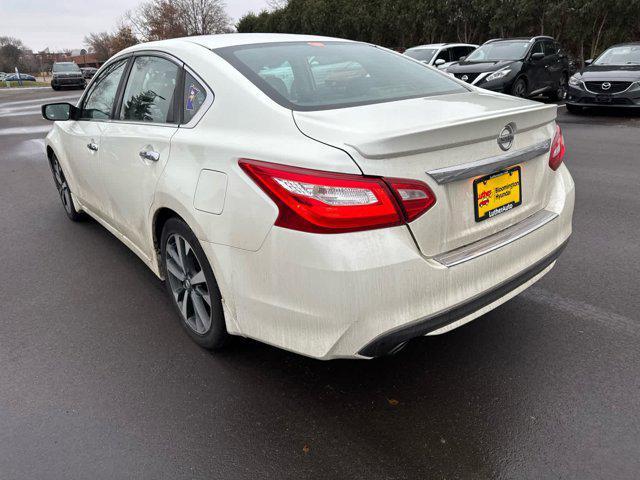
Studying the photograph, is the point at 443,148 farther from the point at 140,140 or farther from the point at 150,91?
the point at 150,91

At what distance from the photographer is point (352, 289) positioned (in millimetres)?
1964

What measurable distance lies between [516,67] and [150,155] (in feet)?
35.2

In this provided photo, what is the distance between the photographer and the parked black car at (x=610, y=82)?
10.4 m

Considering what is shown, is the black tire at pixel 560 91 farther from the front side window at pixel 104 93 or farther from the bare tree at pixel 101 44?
the bare tree at pixel 101 44

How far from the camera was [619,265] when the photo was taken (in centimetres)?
379

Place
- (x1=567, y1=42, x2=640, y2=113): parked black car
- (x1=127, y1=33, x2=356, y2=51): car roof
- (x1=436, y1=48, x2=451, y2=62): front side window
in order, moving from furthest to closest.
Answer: (x1=436, y1=48, x2=451, y2=62): front side window
(x1=567, y1=42, x2=640, y2=113): parked black car
(x1=127, y1=33, x2=356, y2=51): car roof

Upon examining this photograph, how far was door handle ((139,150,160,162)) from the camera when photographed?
284cm

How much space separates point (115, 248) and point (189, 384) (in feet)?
7.41

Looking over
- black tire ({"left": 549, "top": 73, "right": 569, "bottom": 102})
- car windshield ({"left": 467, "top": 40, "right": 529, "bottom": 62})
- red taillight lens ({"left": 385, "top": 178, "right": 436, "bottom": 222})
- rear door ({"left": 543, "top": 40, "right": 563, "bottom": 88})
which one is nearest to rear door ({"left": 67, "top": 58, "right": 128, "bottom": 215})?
red taillight lens ({"left": 385, "top": 178, "right": 436, "bottom": 222})

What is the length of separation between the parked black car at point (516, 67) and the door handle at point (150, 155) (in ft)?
31.4

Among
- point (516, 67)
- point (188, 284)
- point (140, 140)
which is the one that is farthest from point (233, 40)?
point (516, 67)

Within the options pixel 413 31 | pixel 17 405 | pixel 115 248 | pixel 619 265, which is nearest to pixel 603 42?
pixel 413 31

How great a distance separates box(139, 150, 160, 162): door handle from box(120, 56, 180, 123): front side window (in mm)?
189

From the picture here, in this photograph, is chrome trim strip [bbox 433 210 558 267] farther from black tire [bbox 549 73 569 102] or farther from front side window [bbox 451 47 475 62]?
front side window [bbox 451 47 475 62]
